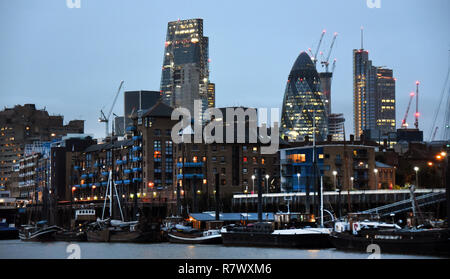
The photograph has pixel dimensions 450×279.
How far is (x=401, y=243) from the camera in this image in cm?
9056

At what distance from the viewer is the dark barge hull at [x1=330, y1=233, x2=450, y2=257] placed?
8612cm

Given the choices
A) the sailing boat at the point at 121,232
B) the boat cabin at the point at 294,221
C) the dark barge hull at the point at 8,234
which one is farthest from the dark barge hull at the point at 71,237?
the boat cabin at the point at 294,221

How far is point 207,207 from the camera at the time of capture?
7328 inches

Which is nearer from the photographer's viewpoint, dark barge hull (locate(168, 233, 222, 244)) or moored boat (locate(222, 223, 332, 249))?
moored boat (locate(222, 223, 332, 249))

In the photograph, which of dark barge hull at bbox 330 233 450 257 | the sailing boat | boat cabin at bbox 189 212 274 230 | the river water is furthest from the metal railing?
the sailing boat

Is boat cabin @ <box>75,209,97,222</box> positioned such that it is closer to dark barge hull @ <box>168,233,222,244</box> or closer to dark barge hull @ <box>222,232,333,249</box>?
dark barge hull @ <box>168,233,222,244</box>

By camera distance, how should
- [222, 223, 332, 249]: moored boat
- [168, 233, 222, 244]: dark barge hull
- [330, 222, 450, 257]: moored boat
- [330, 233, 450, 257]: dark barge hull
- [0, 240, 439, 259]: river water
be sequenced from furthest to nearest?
[168, 233, 222, 244]: dark barge hull, [222, 223, 332, 249]: moored boat, [0, 240, 439, 259]: river water, [330, 222, 450, 257]: moored boat, [330, 233, 450, 257]: dark barge hull

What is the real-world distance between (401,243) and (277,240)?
2238 centimetres

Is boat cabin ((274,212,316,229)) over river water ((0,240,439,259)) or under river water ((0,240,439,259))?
over

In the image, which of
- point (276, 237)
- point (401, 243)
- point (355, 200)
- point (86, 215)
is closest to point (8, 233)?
point (86, 215)

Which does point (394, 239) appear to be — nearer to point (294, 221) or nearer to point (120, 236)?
point (294, 221)

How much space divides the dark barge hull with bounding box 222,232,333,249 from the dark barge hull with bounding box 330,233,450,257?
13.4 ft
